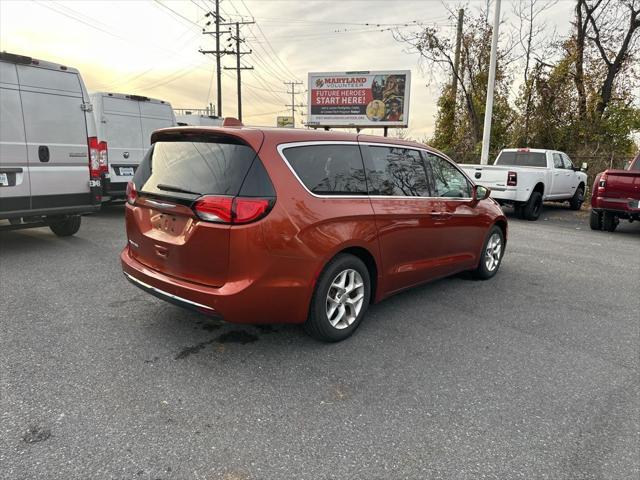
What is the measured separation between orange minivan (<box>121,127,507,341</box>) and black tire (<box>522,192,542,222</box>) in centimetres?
824

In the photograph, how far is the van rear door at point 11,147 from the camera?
5664 millimetres

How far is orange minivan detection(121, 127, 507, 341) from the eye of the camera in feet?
10.0

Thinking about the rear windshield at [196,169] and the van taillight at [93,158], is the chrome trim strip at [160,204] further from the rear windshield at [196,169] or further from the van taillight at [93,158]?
the van taillight at [93,158]

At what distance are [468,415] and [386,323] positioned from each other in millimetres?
1457

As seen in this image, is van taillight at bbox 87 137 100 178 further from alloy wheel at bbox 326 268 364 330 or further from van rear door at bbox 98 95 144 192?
alloy wheel at bbox 326 268 364 330


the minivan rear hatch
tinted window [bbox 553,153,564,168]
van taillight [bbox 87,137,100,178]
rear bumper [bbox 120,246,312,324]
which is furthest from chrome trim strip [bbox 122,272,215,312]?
tinted window [bbox 553,153,564,168]

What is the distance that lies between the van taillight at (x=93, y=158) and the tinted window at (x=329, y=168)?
459cm

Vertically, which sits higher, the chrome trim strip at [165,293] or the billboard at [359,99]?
the billboard at [359,99]

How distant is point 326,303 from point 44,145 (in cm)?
491

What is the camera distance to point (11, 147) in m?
5.77

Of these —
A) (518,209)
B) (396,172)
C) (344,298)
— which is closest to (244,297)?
(344,298)

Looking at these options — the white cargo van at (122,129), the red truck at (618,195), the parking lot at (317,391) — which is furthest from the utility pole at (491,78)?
the parking lot at (317,391)

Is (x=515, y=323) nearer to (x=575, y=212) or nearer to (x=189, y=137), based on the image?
(x=189, y=137)

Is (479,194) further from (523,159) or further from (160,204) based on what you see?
(523,159)
